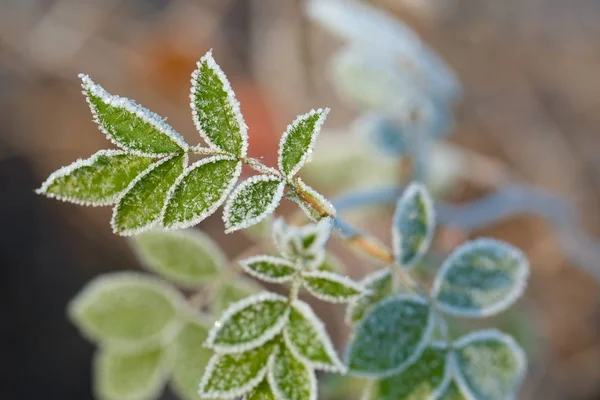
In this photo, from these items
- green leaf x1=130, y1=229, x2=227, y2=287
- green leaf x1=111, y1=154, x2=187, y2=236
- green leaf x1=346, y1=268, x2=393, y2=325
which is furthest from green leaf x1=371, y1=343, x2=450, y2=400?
green leaf x1=111, y1=154, x2=187, y2=236

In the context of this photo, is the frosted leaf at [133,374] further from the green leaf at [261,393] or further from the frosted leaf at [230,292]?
the green leaf at [261,393]

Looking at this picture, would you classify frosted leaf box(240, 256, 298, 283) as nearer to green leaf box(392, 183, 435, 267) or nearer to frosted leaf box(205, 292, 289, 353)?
frosted leaf box(205, 292, 289, 353)

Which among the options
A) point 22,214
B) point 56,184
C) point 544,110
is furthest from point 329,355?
→ point 22,214

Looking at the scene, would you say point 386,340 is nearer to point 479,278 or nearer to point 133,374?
point 479,278

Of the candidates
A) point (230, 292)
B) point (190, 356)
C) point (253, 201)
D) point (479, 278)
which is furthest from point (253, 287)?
point (253, 201)

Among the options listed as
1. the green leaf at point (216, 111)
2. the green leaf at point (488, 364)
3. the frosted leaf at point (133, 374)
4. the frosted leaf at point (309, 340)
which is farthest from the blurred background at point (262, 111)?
the green leaf at point (216, 111)

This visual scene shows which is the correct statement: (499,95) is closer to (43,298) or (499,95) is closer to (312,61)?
(312,61)

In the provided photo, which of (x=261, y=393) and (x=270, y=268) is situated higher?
(x=270, y=268)
